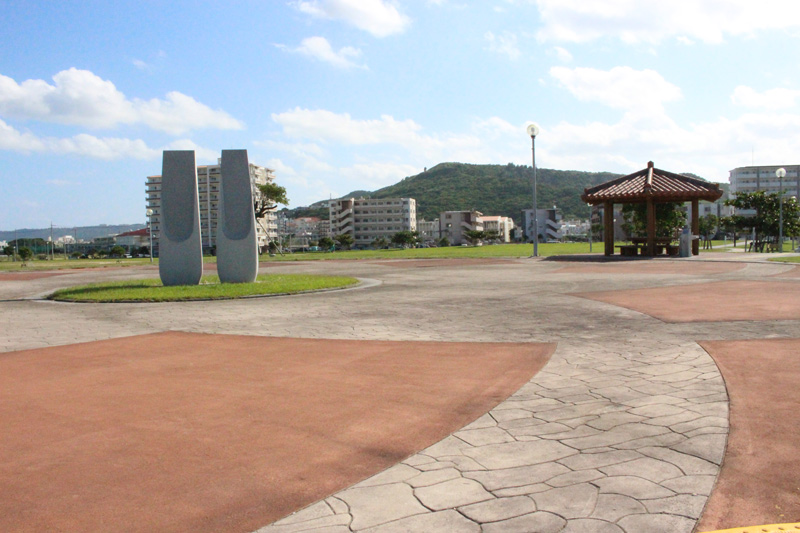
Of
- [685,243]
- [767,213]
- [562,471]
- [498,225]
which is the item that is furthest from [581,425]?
[498,225]

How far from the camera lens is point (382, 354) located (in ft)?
25.5

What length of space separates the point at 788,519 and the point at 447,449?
81.2 inches

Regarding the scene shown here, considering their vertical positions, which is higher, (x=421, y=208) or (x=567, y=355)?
(x=421, y=208)

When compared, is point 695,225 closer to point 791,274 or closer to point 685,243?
point 685,243

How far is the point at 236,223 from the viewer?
19391mm

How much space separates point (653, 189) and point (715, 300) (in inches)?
810

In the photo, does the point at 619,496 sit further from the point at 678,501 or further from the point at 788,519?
the point at 788,519

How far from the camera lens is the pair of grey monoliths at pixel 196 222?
18938 millimetres

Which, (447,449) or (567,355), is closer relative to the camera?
(447,449)

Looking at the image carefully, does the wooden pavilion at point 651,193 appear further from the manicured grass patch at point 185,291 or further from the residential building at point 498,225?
the residential building at point 498,225

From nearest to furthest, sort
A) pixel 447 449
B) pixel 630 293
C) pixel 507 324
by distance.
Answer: pixel 447 449, pixel 507 324, pixel 630 293

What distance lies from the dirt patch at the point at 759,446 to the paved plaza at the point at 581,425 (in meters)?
0.01

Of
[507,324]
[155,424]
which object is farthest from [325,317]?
[155,424]

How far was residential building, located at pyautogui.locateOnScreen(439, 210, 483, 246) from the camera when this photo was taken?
147 m
